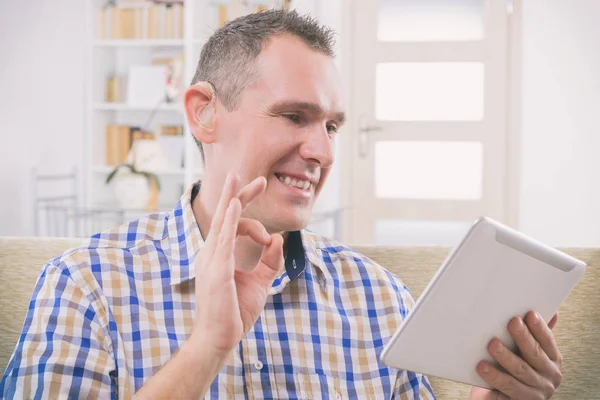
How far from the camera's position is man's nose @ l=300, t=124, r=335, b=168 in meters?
1.09

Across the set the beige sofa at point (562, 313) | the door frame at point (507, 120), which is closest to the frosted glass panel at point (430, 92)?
the door frame at point (507, 120)

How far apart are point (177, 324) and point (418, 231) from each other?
383 cm

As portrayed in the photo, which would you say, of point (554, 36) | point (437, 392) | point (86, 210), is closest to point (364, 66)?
point (554, 36)

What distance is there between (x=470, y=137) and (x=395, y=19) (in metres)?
0.85

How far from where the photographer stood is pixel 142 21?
4.55 metres

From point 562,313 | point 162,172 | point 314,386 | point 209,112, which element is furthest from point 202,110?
point 162,172

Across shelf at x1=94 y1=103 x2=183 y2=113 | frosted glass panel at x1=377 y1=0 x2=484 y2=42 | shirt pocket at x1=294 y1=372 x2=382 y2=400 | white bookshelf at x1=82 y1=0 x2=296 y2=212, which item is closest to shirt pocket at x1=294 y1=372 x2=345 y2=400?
shirt pocket at x1=294 y1=372 x2=382 y2=400

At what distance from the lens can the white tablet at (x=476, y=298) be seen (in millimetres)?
887

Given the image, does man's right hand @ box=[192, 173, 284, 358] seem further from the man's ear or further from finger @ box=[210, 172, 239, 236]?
the man's ear

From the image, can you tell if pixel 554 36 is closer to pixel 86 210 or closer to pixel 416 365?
pixel 86 210

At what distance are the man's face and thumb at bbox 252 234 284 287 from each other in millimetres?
149

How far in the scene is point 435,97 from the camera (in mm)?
4688

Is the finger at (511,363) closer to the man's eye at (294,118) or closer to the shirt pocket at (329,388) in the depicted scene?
the shirt pocket at (329,388)

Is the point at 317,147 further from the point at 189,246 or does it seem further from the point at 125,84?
the point at 125,84
